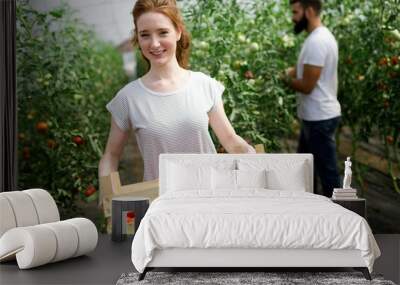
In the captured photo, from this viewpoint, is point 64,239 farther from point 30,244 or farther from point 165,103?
point 165,103

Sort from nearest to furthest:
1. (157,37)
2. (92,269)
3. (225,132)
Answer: (92,269), (157,37), (225,132)

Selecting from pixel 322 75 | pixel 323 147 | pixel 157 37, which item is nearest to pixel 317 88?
pixel 322 75

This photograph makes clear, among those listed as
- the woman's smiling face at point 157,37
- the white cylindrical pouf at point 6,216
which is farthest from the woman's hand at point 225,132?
the white cylindrical pouf at point 6,216

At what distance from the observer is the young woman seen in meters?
7.21

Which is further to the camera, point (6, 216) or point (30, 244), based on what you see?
point (6, 216)

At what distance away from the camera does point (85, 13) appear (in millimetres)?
7586

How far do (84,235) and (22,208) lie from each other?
0.48m

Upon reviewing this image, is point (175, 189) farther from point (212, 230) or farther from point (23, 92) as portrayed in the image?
point (23, 92)

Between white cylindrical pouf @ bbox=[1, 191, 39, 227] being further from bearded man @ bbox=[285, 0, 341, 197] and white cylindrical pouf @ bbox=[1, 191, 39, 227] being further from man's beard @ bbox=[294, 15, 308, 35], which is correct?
man's beard @ bbox=[294, 15, 308, 35]

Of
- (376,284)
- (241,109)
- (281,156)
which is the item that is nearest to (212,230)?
(376,284)

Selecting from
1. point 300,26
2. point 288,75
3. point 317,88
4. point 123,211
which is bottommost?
point 123,211

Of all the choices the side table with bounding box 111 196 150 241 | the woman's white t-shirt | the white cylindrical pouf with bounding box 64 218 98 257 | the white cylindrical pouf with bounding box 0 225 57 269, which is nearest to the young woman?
the woman's white t-shirt

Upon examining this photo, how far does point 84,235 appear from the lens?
5.97 meters

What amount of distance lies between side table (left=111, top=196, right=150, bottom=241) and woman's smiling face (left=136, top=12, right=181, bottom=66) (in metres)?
1.27
